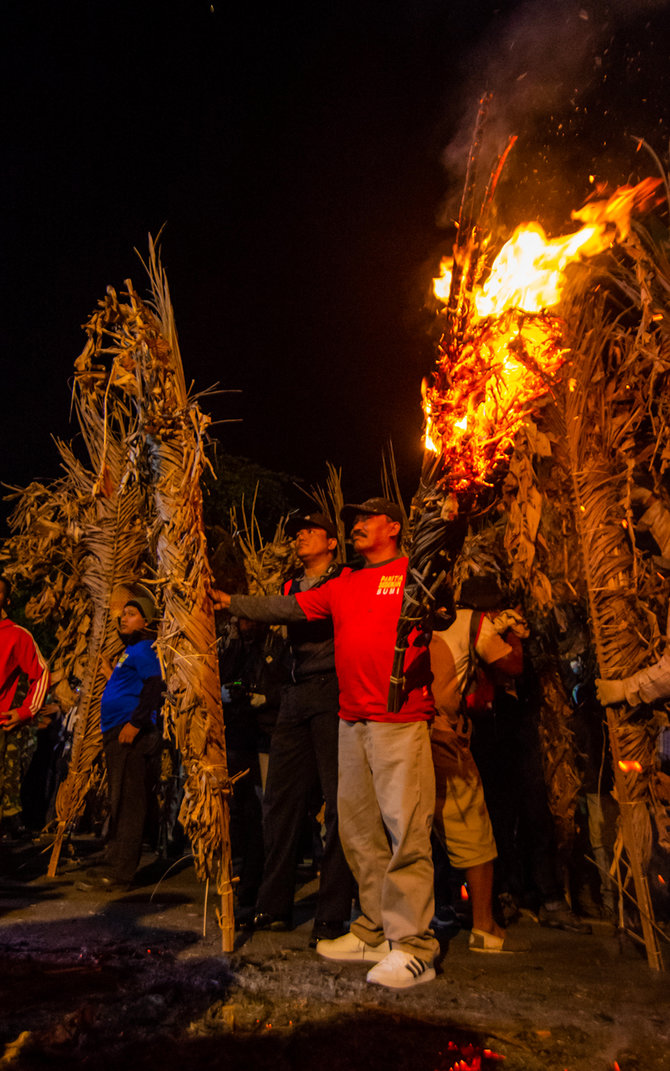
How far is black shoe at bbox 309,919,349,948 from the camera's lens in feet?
12.7

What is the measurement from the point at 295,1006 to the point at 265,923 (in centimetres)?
139

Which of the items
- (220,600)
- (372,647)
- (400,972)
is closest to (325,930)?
(400,972)

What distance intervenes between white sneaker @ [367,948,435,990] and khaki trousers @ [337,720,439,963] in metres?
0.06

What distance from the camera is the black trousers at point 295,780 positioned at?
13.9 feet

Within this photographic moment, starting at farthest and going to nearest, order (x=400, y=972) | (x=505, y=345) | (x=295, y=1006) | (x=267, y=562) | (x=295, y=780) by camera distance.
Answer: (x=267, y=562)
(x=295, y=780)
(x=505, y=345)
(x=400, y=972)
(x=295, y=1006)

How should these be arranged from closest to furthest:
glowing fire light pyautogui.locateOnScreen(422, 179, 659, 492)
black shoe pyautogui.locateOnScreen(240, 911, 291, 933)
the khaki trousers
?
1. the khaki trousers
2. glowing fire light pyautogui.locateOnScreen(422, 179, 659, 492)
3. black shoe pyautogui.locateOnScreen(240, 911, 291, 933)

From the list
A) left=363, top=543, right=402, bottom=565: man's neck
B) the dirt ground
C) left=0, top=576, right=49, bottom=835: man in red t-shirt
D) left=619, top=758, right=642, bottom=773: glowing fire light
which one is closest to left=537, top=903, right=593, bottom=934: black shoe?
the dirt ground

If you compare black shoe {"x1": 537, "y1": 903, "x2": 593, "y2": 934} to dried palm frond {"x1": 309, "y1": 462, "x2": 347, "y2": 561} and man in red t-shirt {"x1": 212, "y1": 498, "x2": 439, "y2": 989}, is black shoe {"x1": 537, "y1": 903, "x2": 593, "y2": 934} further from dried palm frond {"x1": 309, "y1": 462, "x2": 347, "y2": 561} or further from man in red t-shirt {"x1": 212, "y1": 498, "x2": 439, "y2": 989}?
dried palm frond {"x1": 309, "y1": 462, "x2": 347, "y2": 561}

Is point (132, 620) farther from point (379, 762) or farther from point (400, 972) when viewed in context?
point (400, 972)

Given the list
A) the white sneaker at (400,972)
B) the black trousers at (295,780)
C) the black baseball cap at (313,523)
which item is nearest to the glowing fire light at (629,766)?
the white sneaker at (400,972)

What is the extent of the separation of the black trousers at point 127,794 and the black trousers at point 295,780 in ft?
5.25

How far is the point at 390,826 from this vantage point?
3.54 m

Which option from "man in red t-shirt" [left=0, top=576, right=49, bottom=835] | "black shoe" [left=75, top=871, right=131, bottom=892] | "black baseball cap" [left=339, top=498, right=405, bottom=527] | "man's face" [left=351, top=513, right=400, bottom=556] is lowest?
"black shoe" [left=75, top=871, right=131, bottom=892]

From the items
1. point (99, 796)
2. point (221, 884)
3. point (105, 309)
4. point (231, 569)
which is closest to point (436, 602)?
point (221, 884)
